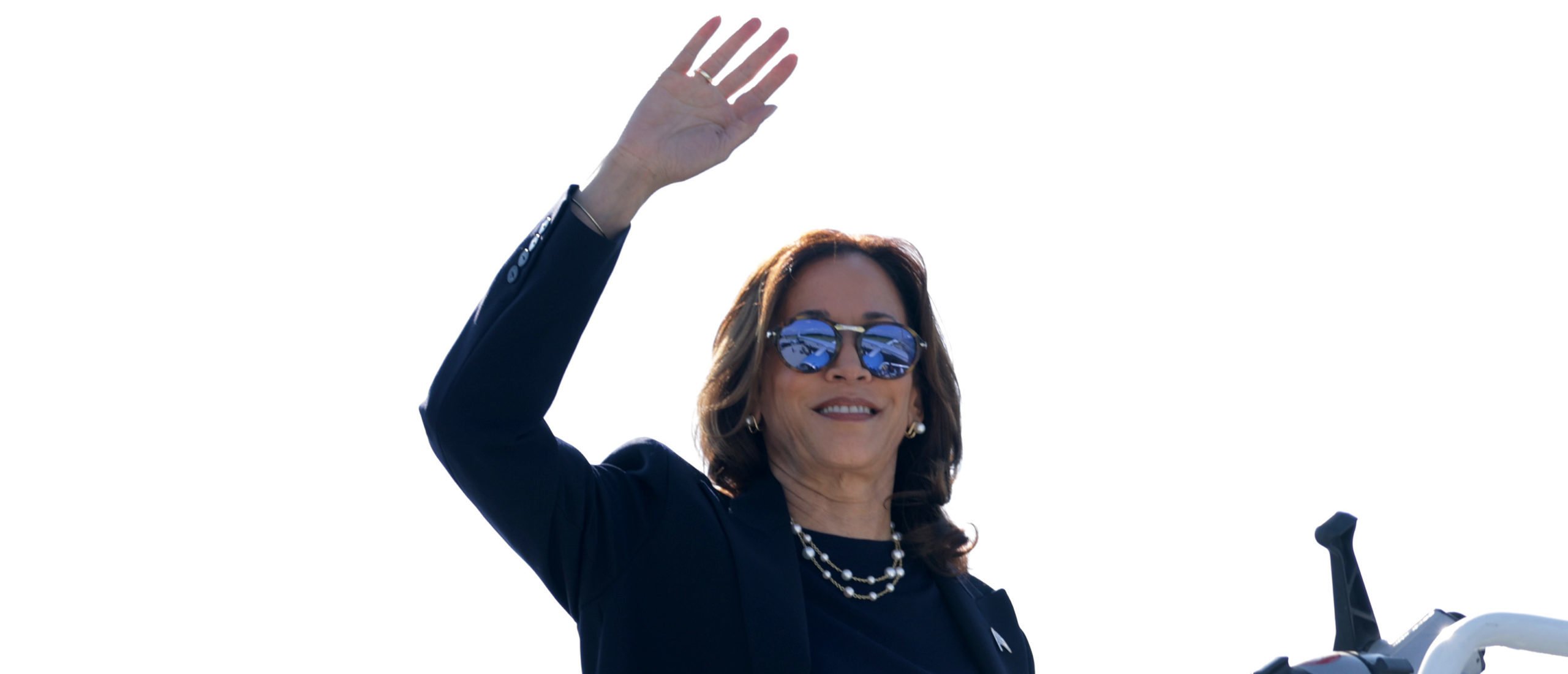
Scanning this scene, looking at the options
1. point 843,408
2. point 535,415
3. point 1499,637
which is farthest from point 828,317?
point 1499,637

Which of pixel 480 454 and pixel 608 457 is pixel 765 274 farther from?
pixel 480 454

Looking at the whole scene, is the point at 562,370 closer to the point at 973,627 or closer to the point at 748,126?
the point at 748,126

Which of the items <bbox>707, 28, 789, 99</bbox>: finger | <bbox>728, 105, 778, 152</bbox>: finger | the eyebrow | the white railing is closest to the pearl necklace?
the eyebrow

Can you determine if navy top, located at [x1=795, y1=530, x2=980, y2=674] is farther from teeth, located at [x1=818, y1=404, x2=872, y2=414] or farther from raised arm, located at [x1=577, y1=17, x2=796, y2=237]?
raised arm, located at [x1=577, y1=17, x2=796, y2=237]

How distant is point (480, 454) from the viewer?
3.82 meters

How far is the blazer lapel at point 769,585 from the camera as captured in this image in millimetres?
4160

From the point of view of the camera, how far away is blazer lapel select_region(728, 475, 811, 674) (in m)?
4.16

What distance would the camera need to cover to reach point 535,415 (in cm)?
390

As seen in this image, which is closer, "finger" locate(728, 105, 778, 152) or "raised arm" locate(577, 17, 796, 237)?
"raised arm" locate(577, 17, 796, 237)

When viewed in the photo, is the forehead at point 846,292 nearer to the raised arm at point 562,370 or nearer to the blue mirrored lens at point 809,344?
the blue mirrored lens at point 809,344

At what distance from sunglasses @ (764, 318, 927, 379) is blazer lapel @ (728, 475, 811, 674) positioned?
1.28 ft

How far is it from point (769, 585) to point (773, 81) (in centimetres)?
122

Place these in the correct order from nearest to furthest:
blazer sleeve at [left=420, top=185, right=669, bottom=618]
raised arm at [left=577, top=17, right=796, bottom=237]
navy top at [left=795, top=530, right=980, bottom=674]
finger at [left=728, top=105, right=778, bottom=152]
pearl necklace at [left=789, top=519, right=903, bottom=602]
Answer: blazer sleeve at [left=420, top=185, right=669, bottom=618]
raised arm at [left=577, top=17, right=796, bottom=237]
finger at [left=728, top=105, right=778, bottom=152]
navy top at [left=795, top=530, right=980, bottom=674]
pearl necklace at [left=789, top=519, right=903, bottom=602]

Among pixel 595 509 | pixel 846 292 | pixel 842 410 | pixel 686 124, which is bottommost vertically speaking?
pixel 595 509
